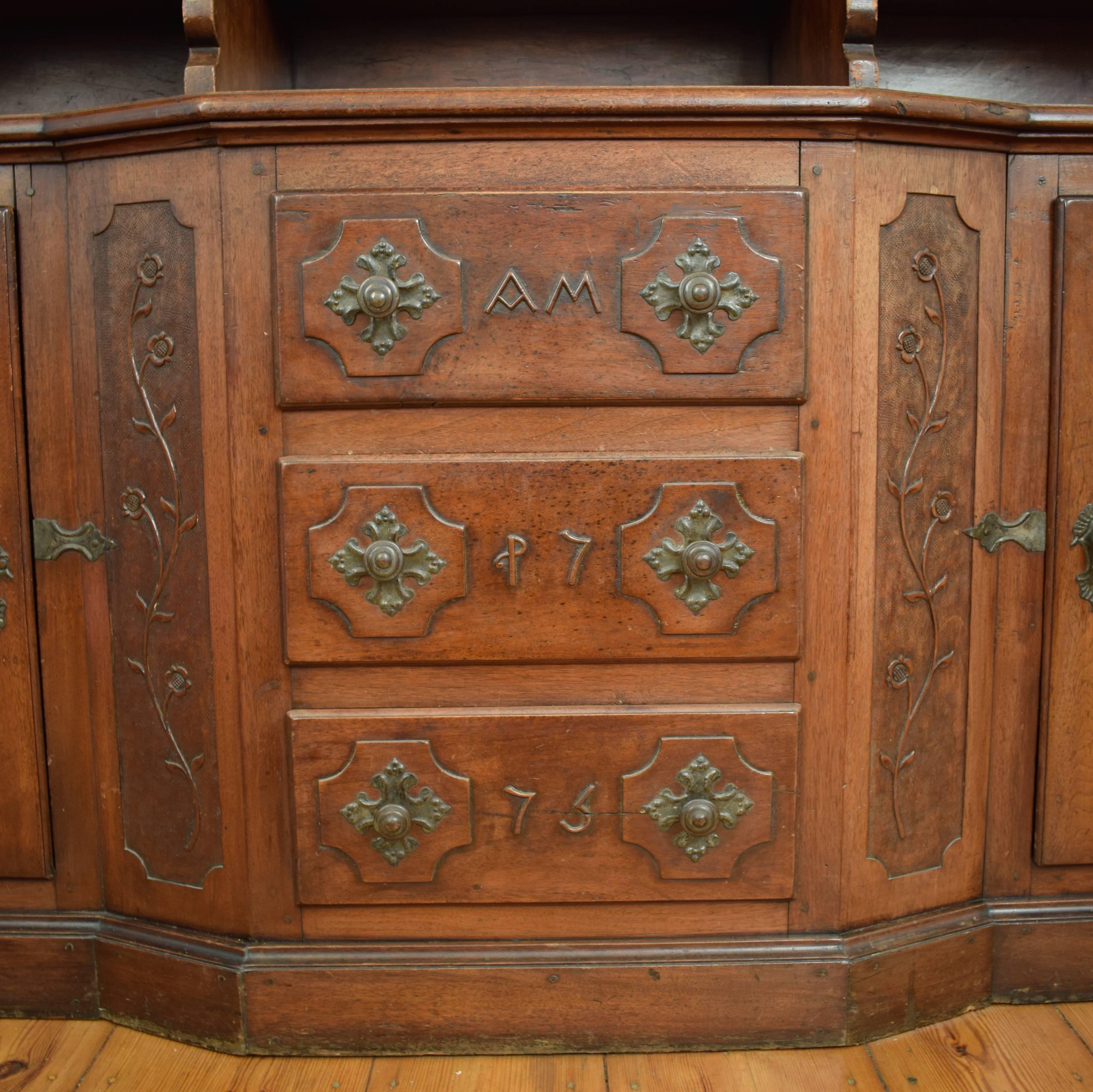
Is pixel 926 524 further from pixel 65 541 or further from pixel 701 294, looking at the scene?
pixel 65 541

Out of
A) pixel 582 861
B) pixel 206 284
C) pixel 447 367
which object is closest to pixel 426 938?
pixel 582 861

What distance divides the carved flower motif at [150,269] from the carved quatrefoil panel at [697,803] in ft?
3.30

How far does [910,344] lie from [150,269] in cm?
111

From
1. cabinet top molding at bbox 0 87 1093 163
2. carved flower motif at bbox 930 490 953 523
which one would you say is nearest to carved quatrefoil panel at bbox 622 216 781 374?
cabinet top molding at bbox 0 87 1093 163

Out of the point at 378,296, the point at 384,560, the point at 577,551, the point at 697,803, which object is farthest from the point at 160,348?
the point at 697,803

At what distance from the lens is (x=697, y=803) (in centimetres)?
151

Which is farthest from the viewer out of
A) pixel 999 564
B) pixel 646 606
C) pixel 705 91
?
pixel 999 564

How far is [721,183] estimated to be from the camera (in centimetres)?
142

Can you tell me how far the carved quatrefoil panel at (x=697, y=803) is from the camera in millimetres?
1513

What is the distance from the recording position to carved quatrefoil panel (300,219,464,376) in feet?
4.62

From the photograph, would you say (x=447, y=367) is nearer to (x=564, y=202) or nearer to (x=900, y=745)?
(x=564, y=202)

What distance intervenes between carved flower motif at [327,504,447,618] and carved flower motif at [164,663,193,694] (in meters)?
0.30

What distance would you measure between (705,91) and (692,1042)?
4.59 feet

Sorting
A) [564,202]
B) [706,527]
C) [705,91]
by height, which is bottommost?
[706,527]
